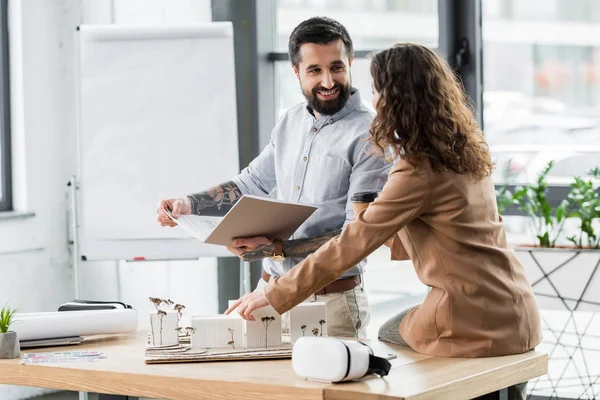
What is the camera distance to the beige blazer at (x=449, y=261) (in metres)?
2.16

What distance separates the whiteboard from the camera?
4.14m

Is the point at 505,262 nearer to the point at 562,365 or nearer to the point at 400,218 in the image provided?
the point at 400,218

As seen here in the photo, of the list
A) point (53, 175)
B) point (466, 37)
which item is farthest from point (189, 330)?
point (53, 175)

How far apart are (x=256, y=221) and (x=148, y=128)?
6.05 ft

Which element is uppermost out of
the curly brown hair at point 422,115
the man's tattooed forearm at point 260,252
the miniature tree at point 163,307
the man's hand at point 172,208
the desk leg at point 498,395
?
the curly brown hair at point 422,115

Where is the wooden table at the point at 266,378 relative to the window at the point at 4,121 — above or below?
below

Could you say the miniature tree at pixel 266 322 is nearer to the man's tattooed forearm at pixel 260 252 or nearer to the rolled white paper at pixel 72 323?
the man's tattooed forearm at pixel 260 252

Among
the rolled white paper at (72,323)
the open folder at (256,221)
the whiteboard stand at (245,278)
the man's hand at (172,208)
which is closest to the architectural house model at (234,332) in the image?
the open folder at (256,221)

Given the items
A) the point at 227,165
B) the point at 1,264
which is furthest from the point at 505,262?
the point at 1,264

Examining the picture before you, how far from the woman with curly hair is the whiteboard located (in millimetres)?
1985

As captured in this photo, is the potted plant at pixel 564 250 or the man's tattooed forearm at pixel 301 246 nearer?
the man's tattooed forearm at pixel 301 246

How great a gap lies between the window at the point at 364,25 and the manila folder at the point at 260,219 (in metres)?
2.23

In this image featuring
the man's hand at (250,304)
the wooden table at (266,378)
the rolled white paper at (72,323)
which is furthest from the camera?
the rolled white paper at (72,323)

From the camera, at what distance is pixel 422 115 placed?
7.18 feet
